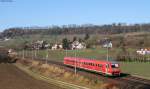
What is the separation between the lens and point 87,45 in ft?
553

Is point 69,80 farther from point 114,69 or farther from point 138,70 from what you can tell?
point 138,70

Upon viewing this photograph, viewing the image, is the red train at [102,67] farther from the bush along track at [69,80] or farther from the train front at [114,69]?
the bush along track at [69,80]

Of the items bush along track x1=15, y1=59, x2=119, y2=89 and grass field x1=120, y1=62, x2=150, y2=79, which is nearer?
bush along track x1=15, y1=59, x2=119, y2=89

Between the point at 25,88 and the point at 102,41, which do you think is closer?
the point at 25,88

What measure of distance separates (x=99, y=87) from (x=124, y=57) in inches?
2904

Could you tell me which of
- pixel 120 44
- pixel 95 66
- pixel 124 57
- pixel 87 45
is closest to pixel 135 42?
pixel 120 44

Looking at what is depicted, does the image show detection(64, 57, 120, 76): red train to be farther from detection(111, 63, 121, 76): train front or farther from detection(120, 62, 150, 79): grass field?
detection(120, 62, 150, 79): grass field

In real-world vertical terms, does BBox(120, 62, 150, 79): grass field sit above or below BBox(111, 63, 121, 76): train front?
below

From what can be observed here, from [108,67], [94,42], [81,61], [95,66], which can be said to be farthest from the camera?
[94,42]

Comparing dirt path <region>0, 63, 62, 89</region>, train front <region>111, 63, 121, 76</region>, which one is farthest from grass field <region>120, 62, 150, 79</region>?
dirt path <region>0, 63, 62, 89</region>

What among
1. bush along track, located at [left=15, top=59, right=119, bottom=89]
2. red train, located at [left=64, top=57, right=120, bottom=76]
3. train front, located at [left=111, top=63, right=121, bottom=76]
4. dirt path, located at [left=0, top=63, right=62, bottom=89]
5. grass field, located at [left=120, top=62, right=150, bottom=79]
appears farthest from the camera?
grass field, located at [left=120, top=62, right=150, bottom=79]

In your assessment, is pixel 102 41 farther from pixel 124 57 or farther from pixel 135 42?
pixel 124 57

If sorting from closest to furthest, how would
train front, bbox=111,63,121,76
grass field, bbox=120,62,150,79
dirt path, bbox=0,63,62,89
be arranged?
1. dirt path, bbox=0,63,62,89
2. train front, bbox=111,63,121,76
3. grass field, bbox=120,62,150,79

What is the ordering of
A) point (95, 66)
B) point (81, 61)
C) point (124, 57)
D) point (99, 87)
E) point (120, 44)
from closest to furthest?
point (99, 87), point (95, 66), point (81, 61), point (124, 57), point (120, 44)
